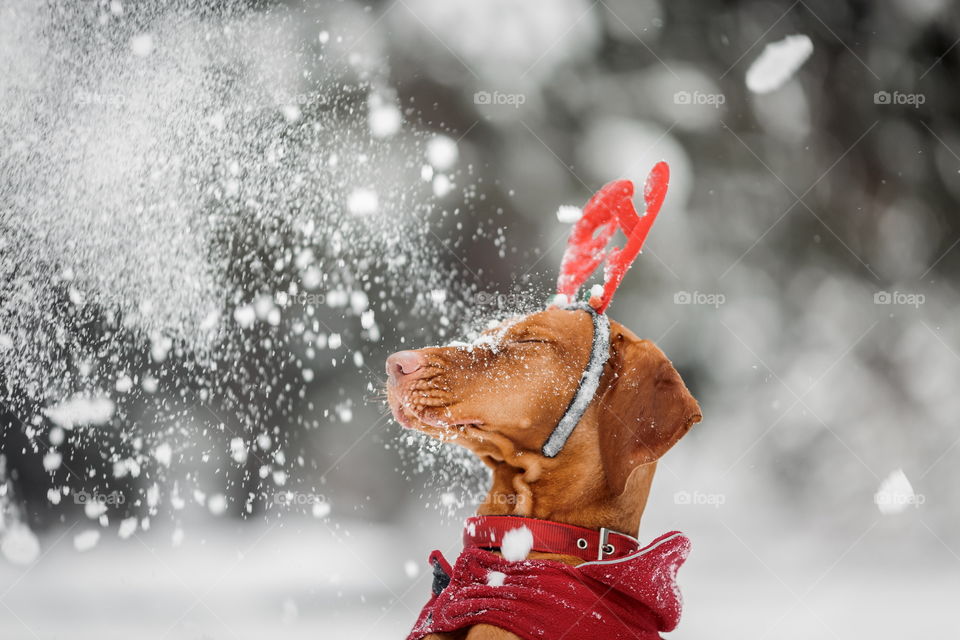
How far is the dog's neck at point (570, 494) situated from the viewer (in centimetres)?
122

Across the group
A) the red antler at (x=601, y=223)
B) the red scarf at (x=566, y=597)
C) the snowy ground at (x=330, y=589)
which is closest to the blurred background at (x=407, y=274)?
the snowy ground at (x=330, y=589)

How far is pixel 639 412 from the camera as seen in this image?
122 centimetres

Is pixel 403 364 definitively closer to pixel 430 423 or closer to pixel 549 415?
pixel 430 423

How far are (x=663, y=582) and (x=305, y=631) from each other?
1.30m

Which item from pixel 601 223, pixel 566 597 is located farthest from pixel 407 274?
pixel 566 597

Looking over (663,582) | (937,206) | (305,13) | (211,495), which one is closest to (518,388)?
(663,582)

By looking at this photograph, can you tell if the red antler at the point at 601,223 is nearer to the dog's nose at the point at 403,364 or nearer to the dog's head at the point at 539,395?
the dog's head at the point at 539,395

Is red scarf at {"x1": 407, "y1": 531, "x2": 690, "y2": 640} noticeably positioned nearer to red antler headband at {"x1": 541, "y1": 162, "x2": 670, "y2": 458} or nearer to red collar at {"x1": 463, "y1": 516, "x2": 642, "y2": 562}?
red collar at {"x1": 463, "y1": 516, "x2": 642, "y2": 562}

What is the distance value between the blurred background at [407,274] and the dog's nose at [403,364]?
102 cm

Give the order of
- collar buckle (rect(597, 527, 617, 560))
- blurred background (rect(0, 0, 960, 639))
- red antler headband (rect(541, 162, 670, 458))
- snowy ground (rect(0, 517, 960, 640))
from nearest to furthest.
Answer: collar buckle (rect(597, 527, 617, 560)) → red antler headband (rect(541, 162, 670, 458)) → snowy ground (rect(0, 517, 960, 640)) → blurred background (rect(0, 0, 960, 639))

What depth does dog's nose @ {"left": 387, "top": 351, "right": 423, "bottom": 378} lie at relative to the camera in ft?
3.87

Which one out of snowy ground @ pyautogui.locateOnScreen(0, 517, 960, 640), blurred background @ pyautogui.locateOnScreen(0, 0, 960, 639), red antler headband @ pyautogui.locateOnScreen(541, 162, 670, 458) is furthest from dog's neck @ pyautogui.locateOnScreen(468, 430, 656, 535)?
snowy ground @ pyautogui.locateOnScreen(0, 517, 960, 640)

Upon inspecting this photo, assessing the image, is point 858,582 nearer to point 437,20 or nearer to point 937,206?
point 937,206

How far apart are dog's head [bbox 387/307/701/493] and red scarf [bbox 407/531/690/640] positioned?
5.5 inches
